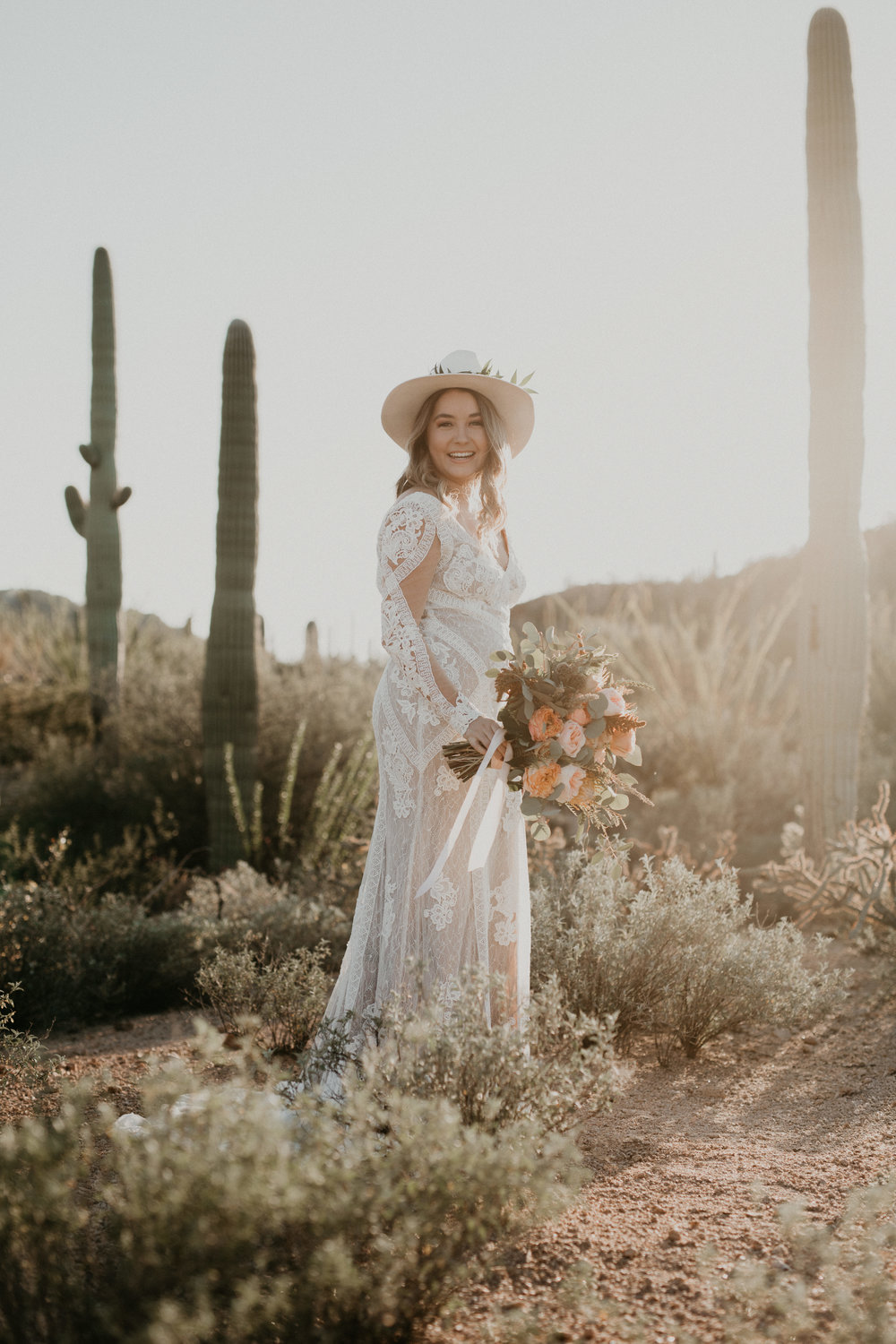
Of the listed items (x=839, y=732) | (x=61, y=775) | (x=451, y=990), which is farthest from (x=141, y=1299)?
(x=61, y=775)

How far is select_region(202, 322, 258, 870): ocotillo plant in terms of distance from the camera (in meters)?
6.66

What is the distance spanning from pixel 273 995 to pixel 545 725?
1582mm

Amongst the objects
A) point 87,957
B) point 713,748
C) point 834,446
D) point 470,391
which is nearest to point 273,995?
point 87,957

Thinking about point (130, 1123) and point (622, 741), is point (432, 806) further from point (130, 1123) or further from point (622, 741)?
point (130, 1123)

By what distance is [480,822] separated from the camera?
115 inches

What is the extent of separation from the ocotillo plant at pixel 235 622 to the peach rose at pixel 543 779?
4.33 metres

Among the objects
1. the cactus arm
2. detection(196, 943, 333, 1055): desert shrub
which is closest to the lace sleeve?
detection(196, 943, 333, 1055): desert shrub

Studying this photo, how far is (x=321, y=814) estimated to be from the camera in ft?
21.4

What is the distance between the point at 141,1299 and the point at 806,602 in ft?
16.9

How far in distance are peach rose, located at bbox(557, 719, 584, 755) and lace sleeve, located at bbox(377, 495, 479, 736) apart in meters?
0.31

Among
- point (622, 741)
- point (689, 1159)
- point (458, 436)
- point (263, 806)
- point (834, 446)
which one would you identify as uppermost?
point (834, 446)

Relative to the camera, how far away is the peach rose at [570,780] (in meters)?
2.58

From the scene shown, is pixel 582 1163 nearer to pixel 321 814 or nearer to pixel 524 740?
pixel 524 740

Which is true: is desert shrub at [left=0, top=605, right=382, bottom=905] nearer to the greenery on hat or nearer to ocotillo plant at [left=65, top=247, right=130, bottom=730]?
ocotillo plant at [left=65, top=247, right=130, bottom=730]
